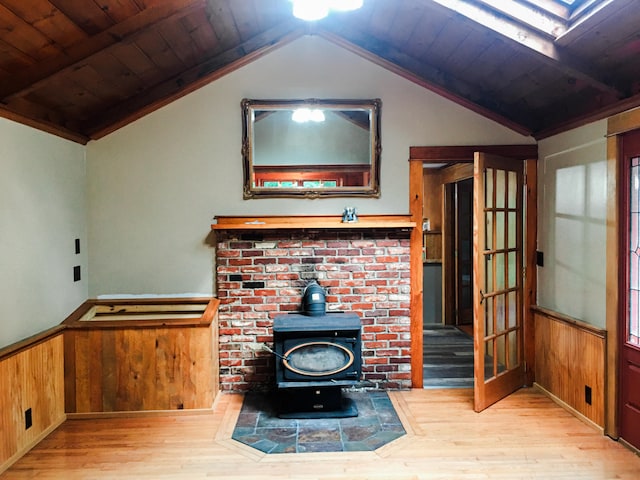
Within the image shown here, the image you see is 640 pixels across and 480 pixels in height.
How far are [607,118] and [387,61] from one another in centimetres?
164

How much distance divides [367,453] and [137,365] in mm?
1761

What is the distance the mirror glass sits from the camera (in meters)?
3.61

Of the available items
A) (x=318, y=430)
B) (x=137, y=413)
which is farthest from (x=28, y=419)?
(x=318, y=430)

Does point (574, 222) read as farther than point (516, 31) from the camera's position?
Yes

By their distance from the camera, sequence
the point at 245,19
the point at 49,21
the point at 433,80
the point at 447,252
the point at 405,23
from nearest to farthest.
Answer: the point at 49,21 < the point at 405,23 < the point at 245,19 < the point at 433,80 < the point at 447,252

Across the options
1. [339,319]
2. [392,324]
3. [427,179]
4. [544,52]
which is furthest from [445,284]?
[544,52]

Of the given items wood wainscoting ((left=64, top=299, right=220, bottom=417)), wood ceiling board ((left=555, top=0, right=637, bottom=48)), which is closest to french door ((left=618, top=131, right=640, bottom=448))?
wood ceiling board ((left=555, top=0, right=637, bottom=48))

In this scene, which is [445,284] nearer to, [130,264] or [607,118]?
[607,118]

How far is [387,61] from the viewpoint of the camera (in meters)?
3.54

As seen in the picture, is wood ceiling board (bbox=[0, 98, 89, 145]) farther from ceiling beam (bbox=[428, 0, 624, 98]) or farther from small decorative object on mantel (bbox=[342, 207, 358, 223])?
ceiling beam (bbox=[428, 0, 624, 98])

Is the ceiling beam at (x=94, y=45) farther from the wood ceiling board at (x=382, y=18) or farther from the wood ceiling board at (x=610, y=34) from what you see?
the wood ceiling board at (x=610, y=34)

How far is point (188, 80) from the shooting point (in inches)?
136

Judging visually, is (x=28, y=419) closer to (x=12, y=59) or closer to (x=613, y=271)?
(x=12, y=59)

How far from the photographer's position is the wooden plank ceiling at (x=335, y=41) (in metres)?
2.28
